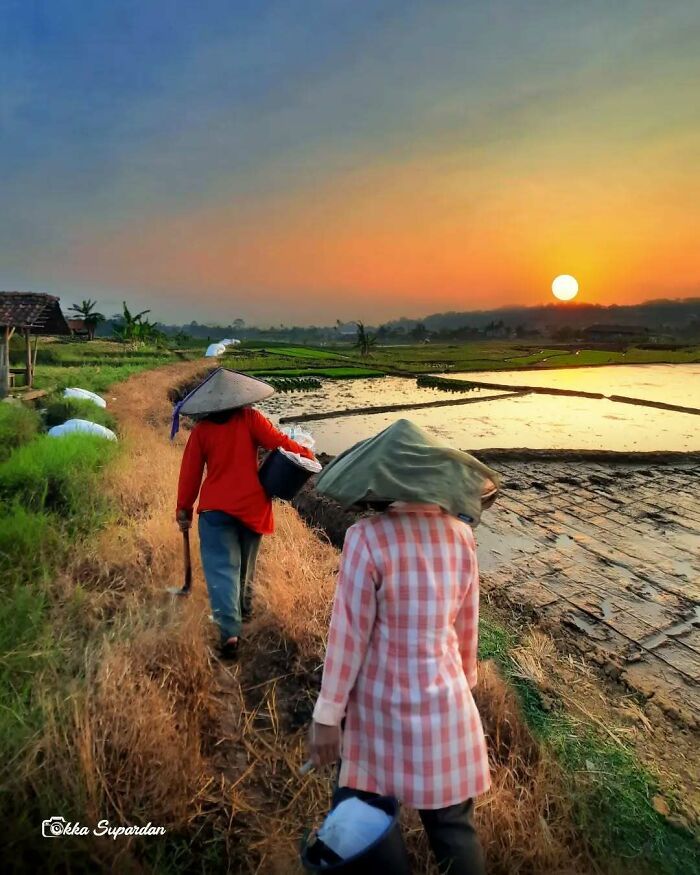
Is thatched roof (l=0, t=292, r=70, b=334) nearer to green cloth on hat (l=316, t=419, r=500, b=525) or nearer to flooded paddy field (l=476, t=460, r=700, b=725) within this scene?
flooded paddy field (l=476, t=460, r=700, b=725)

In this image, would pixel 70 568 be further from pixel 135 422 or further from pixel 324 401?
pixel 324 401

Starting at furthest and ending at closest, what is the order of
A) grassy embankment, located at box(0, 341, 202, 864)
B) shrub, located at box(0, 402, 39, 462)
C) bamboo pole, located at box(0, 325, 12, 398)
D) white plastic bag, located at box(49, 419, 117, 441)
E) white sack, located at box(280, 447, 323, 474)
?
1. bamboo pole, located at box(0, 325, 12, 398)
2. white plastic bag, located at box(49, 419, 117, 441)
3. shrub, located at box(0, 402, 39, 462)
4. white sack, located at box(280, 447, 323, 474)
5. grassy embankment, located at box(0, 341, 202, 864)

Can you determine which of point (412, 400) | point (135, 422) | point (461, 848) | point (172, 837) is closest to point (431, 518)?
point (461, 848)

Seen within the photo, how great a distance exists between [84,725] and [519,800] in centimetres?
158

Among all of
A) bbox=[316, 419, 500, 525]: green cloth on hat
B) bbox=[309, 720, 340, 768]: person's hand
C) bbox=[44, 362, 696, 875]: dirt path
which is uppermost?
bbox=[316, 419, 500, 525]: green cloth on hat

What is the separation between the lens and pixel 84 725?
180 centimetres

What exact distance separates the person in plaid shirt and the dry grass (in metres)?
0.73

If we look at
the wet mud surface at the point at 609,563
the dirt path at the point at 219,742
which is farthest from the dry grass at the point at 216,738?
the wet mud surface at the point at 609,563

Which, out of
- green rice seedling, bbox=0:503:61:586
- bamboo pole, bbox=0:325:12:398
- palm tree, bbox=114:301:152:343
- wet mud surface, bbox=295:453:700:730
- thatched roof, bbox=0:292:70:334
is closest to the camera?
green rice seedling, bbox=0:503:61:586

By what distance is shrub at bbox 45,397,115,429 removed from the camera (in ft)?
28.3

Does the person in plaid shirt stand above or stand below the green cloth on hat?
below

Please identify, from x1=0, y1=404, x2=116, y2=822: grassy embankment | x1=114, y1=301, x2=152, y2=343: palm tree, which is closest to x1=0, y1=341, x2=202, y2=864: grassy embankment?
x1=0, y1=404, x2=116, y2=822: grassy embankment

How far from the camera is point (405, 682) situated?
1175mm

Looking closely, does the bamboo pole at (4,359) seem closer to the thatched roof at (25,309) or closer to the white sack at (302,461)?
the thatched roof at (25,309)
